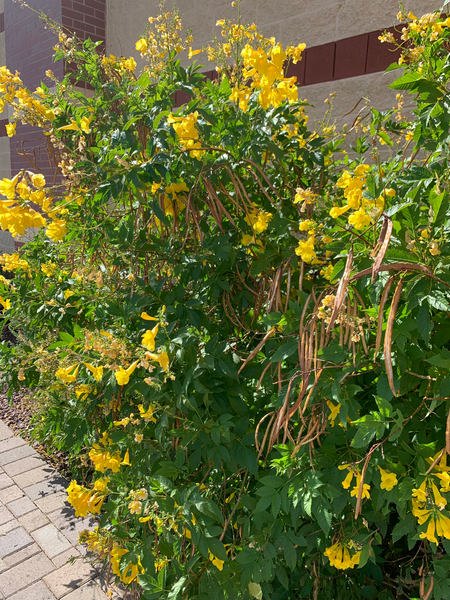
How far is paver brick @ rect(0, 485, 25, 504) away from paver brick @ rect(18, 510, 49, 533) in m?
0.20

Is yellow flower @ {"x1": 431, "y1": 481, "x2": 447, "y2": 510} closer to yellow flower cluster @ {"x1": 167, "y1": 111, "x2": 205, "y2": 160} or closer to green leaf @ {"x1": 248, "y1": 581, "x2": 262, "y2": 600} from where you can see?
green leaf @ {"x1": 248, "y1": 581, "x2": 262, "y2": 600}

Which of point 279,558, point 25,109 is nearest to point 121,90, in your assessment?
point 25,109

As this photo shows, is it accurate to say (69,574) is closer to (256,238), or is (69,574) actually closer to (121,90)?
(256,238)

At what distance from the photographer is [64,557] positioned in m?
2.28

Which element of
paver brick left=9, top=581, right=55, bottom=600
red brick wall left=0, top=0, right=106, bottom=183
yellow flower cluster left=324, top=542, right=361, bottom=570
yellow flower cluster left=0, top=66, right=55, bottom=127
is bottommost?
paver brick left=9, top=581, right=55, bottom=600

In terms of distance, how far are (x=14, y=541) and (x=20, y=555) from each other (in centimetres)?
13

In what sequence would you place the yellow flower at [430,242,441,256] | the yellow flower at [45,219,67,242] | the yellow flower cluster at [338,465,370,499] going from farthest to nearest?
the yellow flower at [45,219,67,242], the yellow flower cluster at [338,465,370,499], the yellow flower at [430,242,441,256]

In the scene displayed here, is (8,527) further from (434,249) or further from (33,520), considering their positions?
(434,249)

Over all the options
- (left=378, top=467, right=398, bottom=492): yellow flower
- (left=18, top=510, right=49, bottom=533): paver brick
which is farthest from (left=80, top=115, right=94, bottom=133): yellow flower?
(left=18, top=510, right=49, bottom=533): paver brick

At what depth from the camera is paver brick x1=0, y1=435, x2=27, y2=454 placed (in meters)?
3.31

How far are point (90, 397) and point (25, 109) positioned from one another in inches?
45.3

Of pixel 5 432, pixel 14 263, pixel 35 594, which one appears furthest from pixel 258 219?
pixel 5 432

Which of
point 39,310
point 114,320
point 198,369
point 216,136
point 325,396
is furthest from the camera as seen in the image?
point 39,310

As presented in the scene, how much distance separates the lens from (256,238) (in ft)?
4.84
